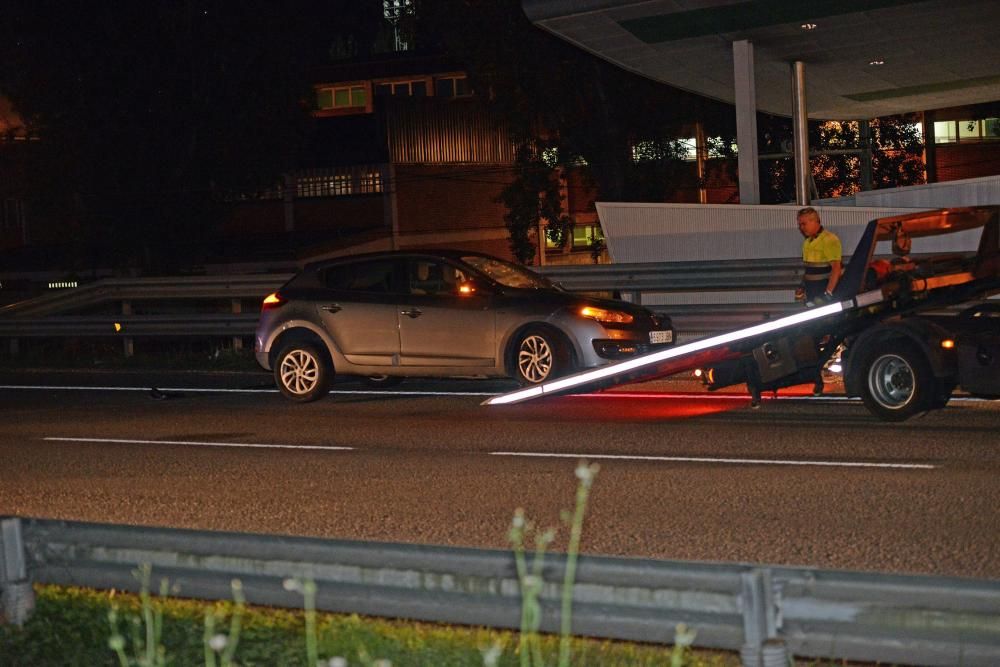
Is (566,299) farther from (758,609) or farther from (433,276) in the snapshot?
(758,609)

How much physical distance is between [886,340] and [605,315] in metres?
3.76

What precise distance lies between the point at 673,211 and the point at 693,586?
684 inches

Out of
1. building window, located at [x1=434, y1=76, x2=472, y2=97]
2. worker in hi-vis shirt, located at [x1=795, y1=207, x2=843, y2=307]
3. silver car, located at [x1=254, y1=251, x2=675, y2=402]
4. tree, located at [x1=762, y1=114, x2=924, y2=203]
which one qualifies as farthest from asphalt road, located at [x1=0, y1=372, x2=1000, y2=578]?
building window, located at [x1=434, y1=76, x2=472, y2=97]

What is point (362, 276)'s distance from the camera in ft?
53.7

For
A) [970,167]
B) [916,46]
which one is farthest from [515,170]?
[916,46]

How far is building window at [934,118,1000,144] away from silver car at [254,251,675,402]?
1690 inches

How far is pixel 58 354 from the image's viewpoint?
24.2 meters

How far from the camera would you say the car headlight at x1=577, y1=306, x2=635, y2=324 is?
600 inches

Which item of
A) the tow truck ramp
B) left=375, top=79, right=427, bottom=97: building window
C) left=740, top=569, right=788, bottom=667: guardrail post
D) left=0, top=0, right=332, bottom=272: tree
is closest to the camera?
left=740, top=569, right=788, bottom=667: guardrail post

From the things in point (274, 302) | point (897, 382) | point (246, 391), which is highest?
point (274, 302)

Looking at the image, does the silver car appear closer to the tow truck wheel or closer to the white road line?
the tow truck wheel

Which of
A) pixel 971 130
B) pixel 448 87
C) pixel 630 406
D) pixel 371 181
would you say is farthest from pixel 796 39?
pixel 448 87

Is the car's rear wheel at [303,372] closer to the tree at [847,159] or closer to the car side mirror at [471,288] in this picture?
the car side mirror at [471,288]

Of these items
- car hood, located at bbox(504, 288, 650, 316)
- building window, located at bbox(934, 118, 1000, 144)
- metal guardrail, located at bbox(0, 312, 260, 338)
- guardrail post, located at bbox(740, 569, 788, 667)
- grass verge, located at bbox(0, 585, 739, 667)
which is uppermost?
building window, located at bbox(934, 118, 1000, 144)
